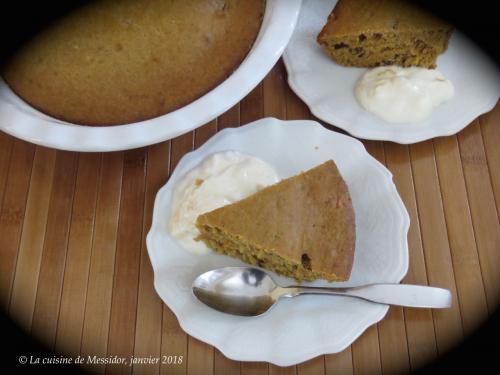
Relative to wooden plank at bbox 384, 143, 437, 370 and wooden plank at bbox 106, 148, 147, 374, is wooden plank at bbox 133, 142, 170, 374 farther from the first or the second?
wooden plank at bbox 384, 143, 437, 370

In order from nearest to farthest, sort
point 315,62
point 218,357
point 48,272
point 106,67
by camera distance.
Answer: point 106,67
point 218,357
point 48,272
point 315,62

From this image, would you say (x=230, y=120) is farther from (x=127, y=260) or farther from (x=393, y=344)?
(x=393, y=344)

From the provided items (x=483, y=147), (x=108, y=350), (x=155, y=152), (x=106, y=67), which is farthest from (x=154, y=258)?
(x=483, y=147)

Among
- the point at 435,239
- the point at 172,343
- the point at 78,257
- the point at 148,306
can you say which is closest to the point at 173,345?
the point at 172,343

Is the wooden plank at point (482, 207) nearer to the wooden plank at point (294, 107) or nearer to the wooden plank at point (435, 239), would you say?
the wooden plank at point (435, 239)

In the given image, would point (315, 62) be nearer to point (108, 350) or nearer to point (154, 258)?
point (154, 258)

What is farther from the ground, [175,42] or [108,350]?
[175,42]

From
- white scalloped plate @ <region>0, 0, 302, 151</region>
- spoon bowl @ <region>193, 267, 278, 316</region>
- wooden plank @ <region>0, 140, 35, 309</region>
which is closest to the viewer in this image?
white scalloped plate @ <region>0, 0, 302, 151</region>

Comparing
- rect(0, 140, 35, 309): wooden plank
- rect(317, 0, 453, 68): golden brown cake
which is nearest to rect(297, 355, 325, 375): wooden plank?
rect(0, 140, 35, 309): wooden plank
